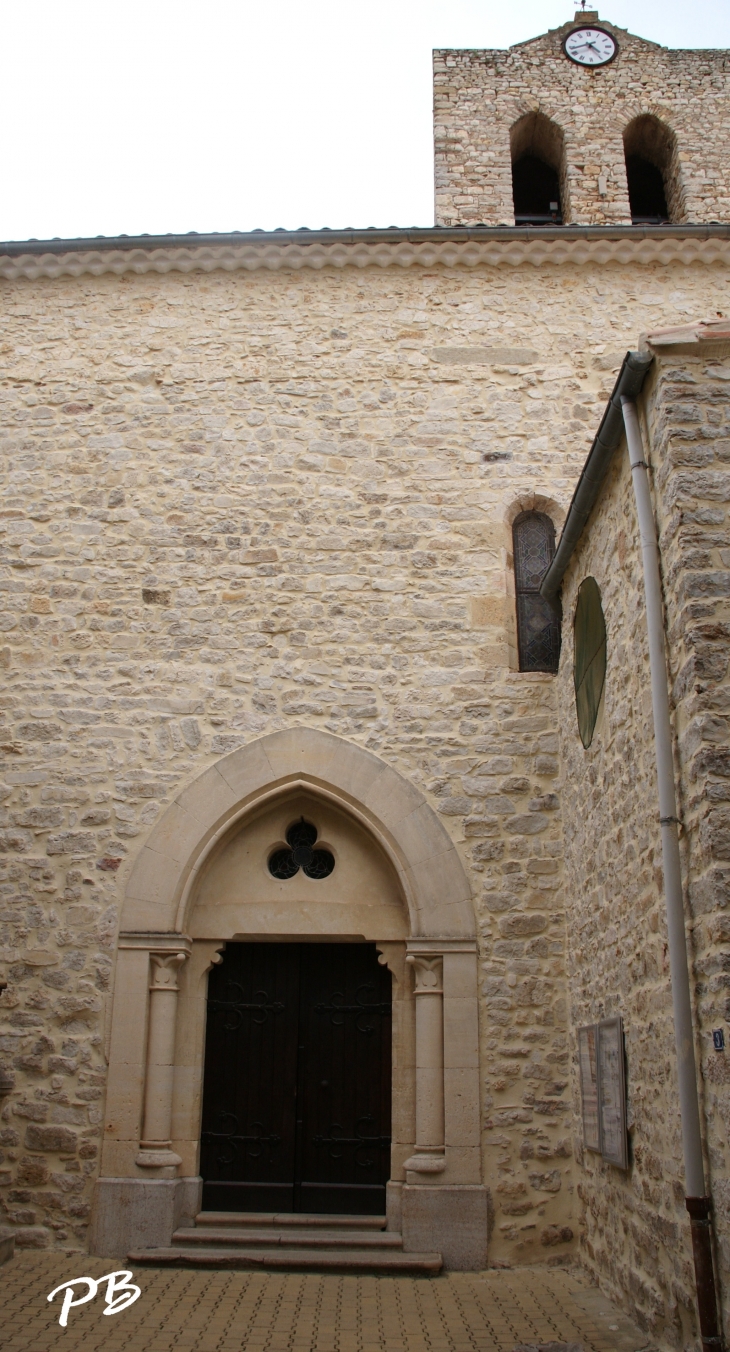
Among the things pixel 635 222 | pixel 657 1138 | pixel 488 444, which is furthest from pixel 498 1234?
pixel 635 222

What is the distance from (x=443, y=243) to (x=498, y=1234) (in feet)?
22.0

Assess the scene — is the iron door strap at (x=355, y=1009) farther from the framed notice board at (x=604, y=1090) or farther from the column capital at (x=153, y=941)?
the framed notice board at (x=604, y=1090)

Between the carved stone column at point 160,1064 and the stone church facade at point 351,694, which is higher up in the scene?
the stone church facade at point 351,694

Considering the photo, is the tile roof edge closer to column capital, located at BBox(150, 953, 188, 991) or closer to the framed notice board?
column capital, located at BBox(150, 953, 188, 991)

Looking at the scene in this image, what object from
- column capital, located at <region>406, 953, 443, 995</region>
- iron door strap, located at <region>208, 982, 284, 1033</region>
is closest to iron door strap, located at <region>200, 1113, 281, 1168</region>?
iron door strap, located at <region>208, 982, 284, 1033</region>

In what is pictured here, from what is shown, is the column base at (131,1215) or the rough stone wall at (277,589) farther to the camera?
the rough stone wall at (277,589)

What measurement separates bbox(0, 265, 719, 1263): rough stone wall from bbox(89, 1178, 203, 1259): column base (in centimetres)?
12

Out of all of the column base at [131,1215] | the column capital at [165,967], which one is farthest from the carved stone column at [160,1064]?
the column base at [131,1215]

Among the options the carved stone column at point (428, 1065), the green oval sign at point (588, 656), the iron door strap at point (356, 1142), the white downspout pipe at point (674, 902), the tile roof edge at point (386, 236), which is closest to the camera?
the white downspout pipe at point (674, 902)

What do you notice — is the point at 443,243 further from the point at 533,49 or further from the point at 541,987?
the point at 541,987

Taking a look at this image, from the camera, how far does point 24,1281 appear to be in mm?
5105

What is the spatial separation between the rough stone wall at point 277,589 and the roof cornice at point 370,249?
0.12 metres

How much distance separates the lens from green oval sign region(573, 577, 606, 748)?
5.32 metres

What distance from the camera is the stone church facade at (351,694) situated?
515 centimetres
